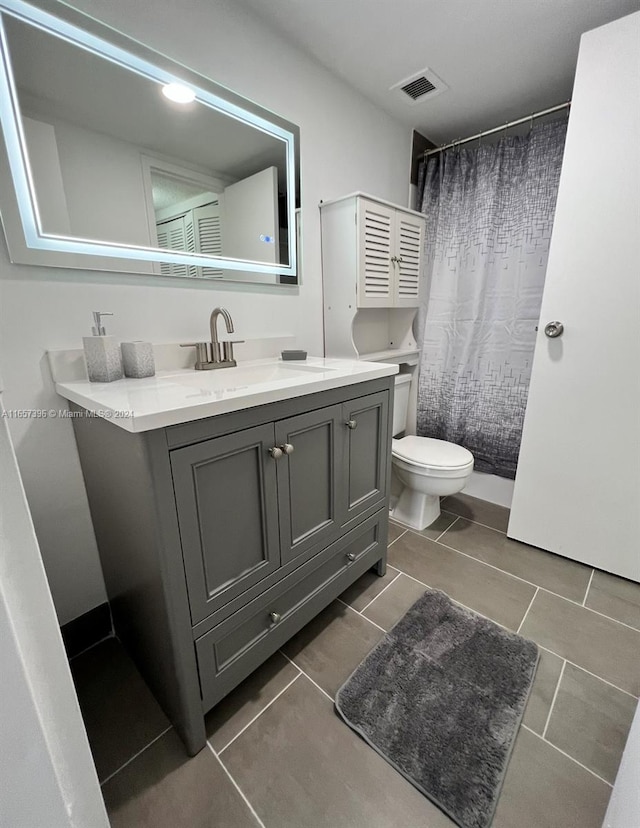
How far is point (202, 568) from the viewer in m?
0.85

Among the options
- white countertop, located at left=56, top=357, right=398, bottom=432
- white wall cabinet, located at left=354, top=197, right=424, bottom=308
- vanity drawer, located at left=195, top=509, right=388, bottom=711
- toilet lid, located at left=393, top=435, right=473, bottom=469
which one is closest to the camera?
white countertop, located at left=56, top=357, right=398, bottom=432

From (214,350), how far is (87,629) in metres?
1.08

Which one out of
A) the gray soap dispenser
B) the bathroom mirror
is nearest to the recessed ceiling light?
the bathroom mirror

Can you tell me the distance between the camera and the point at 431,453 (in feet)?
6.04

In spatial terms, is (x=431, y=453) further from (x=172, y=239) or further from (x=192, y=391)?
(x=172, y=239)

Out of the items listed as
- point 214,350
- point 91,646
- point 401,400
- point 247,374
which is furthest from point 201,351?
point 401,400

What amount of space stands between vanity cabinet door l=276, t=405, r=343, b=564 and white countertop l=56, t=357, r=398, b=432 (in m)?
0.10

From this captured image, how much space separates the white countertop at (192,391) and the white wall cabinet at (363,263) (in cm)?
46

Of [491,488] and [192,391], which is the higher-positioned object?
[192,391]

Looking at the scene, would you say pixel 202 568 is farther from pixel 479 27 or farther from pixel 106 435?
pixel 479 27

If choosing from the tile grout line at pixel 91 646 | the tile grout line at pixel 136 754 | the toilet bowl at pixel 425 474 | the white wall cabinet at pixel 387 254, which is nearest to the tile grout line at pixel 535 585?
the toilet bowl at pixel 425 474

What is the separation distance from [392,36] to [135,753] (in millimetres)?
2554

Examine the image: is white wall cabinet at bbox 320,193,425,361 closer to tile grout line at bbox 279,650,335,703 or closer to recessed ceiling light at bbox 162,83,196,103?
recessed ceiling light at bbox 162,83,196,103

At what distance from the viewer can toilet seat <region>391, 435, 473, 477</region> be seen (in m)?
1.72
